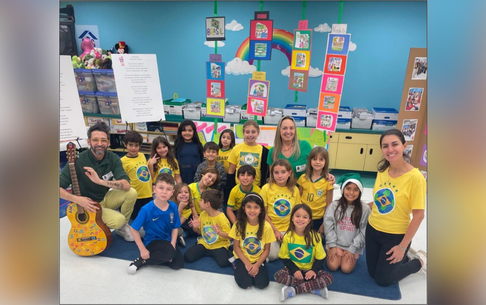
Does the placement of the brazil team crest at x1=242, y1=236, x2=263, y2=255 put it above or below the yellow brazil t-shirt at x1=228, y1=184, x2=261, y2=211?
below

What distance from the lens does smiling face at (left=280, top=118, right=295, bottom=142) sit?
7.60 ft

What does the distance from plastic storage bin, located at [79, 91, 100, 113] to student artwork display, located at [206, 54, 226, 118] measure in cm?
217

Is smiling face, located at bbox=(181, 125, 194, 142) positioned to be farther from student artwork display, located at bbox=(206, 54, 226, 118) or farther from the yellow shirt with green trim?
the yellow shirt with green trim

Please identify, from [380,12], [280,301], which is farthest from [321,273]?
[380,12]

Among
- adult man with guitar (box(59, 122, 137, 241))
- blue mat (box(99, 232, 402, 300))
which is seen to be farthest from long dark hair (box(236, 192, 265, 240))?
adult man with guitar (box(59, 122, 137, 241))

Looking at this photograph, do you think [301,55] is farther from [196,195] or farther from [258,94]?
[196,195]

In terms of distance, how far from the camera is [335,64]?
8.52 feet

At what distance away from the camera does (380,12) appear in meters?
3.64

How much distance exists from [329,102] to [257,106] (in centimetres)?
75

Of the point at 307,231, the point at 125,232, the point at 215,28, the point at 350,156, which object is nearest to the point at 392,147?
the point at 307,231

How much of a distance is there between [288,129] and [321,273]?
3.62 ft
